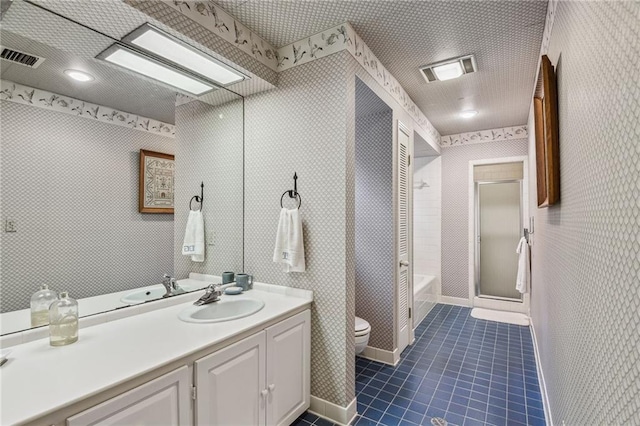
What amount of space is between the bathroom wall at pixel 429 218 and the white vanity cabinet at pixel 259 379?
10.5 feet

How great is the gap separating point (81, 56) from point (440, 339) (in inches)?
149

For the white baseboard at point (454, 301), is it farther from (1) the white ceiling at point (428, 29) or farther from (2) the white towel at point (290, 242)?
(2) the white towel at point (290, 242)

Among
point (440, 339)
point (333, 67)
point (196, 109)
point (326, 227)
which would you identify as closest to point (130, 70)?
point (196, 109)

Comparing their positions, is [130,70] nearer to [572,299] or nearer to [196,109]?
[196,109]

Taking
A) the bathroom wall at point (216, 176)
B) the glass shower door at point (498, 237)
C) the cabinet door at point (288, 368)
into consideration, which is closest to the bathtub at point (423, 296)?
the glass shower door at point (498, 237)

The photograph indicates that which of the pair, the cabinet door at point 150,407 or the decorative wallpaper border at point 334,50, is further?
the decorative wallpaper border at point 334,50

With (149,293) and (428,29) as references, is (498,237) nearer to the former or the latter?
(428,29)

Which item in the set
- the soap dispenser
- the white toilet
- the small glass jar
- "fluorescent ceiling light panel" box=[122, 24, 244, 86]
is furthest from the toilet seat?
"fluorescent ceiling light panel" box=[122, 24, 244, 86]

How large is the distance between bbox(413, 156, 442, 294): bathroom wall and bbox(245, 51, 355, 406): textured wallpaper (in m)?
3.03

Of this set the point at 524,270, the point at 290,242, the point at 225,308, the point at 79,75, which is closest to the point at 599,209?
the point at 290,242

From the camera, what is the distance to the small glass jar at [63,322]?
1253 millimetres

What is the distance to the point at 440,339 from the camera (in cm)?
323

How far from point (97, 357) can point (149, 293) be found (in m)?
0.65

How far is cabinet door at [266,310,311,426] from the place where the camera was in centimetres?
167
